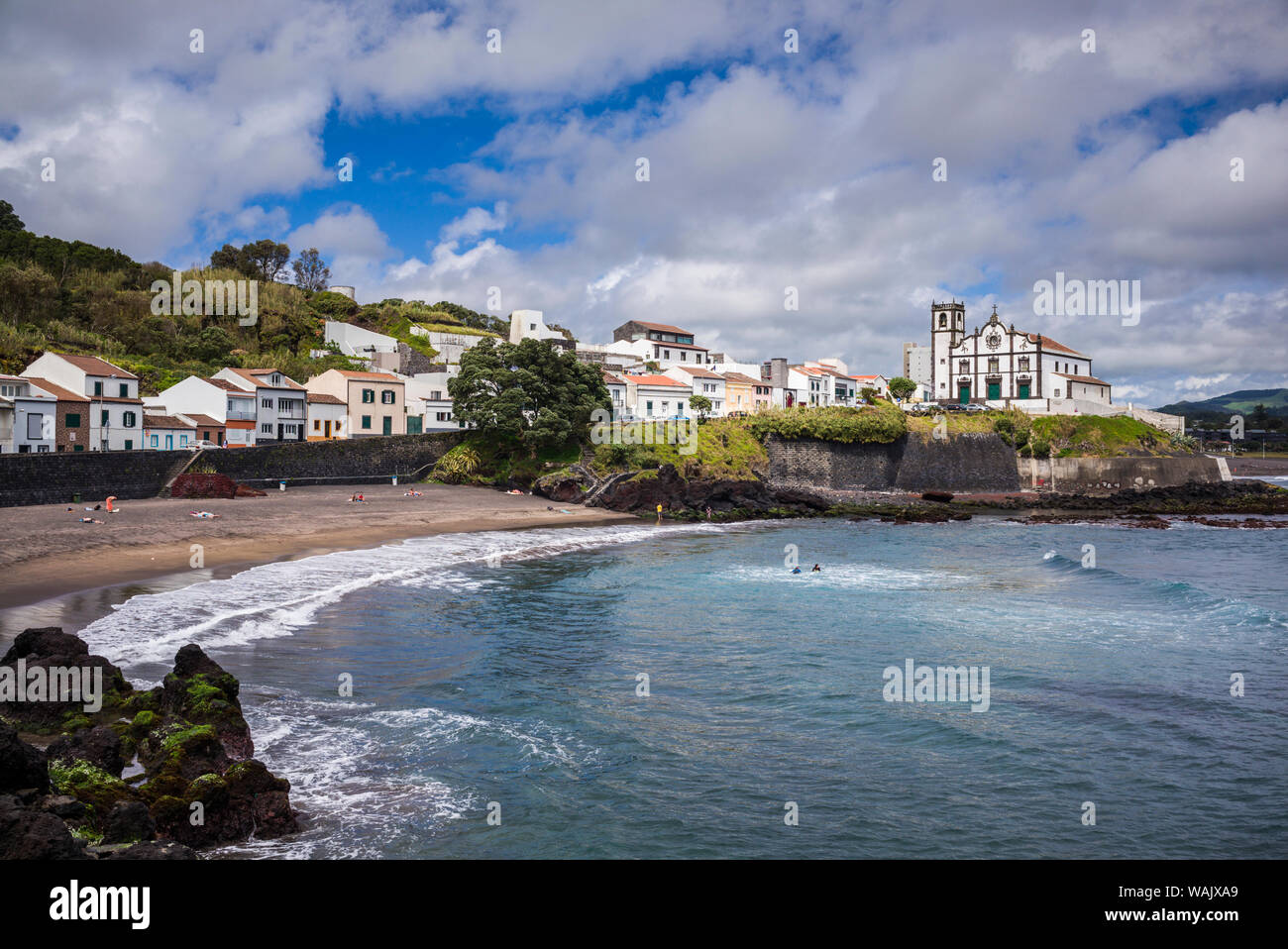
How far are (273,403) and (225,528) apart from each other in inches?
1032

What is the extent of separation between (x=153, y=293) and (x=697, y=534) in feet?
220

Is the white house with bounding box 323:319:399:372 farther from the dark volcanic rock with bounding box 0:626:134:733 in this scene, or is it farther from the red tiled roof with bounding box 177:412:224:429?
the dark volcanic rock with bounding box 0:626:134:733

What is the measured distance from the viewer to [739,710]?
1508 centimetres

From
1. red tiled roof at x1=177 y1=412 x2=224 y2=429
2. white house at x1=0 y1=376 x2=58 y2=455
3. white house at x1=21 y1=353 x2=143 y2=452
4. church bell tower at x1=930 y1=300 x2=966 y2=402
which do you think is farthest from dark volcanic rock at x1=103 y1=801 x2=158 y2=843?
church bell tower at x1=930 y1=300 x2=966 y2=402

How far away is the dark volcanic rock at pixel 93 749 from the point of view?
10.8 metres

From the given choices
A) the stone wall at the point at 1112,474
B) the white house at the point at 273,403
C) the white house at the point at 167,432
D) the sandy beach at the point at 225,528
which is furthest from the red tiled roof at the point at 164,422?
the stone wall at the point at 1112,474

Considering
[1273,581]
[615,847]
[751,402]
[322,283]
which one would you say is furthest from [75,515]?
[322,283]

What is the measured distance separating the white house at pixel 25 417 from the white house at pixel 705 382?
4906cm

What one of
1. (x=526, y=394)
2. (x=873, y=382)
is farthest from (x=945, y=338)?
(x=526, y=394)

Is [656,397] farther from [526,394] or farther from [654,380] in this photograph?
[526,394]

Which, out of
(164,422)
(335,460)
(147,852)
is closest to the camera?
(147,852)

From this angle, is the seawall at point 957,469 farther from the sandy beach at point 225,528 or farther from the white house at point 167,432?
the white house at point 167,432
